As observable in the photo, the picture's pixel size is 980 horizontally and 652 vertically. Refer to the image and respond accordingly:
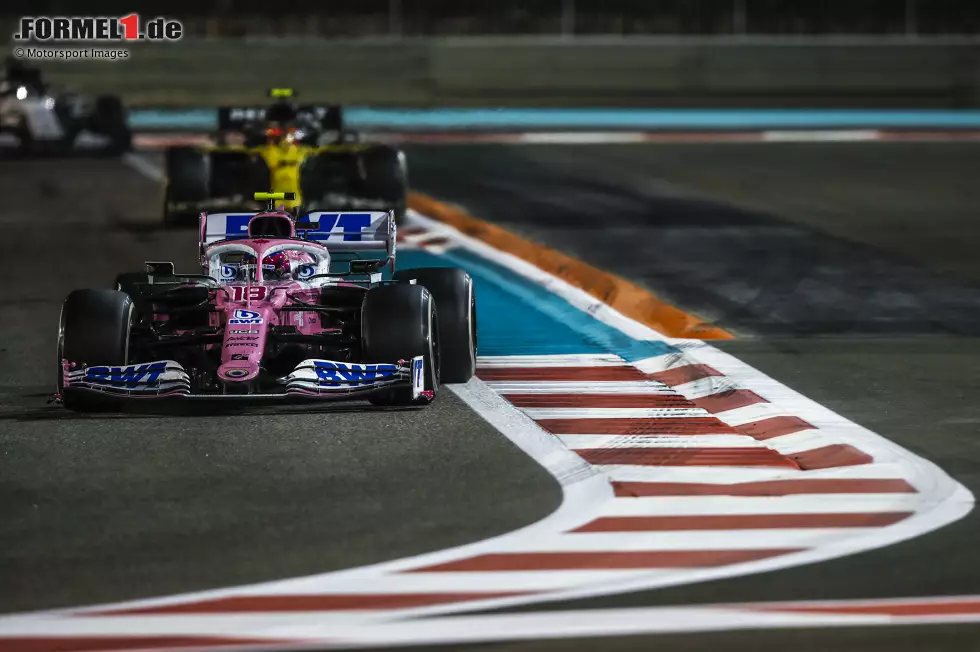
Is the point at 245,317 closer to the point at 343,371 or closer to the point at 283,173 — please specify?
the point at 343,371

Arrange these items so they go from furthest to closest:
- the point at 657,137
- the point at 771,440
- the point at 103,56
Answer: the point at 103,56 < the point at 657,137 < the point at 771,440

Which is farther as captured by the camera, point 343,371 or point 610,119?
point 610,119

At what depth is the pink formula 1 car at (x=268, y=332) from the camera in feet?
33.6

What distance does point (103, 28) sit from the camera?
37.0 meters

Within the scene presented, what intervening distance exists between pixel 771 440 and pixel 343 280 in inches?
109

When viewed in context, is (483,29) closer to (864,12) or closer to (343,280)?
(864,12)

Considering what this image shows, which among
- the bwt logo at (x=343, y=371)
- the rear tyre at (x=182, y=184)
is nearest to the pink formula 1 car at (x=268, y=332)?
the bwt logo at (x=343, y=371)

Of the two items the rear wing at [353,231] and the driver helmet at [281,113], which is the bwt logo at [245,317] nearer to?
the rear wing at [353,231]

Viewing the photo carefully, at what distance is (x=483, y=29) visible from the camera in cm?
3653

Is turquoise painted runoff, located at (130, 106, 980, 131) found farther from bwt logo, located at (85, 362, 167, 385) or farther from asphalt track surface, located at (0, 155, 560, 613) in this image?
bwt logo, located at (85, 362, 167, 385)

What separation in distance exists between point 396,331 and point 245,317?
0.75 m

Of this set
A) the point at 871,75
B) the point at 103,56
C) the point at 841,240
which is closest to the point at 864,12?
the point at 871,75

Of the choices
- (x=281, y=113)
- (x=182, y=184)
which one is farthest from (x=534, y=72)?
(x=182, y=184)

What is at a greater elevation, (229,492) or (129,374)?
(129,374)
